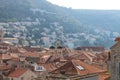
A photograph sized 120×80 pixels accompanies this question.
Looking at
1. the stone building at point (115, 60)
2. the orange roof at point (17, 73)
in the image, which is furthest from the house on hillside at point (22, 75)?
the stone building at point (115, 60)

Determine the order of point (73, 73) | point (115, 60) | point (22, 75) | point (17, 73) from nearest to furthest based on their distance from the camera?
point (115, 60), point (73, 73), point (22, 75), point (17, 73)

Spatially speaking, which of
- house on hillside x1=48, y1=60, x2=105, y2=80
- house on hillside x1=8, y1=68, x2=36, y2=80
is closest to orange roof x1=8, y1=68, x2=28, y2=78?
house on hillside x1=8, y1=68, x2=36, y2=80

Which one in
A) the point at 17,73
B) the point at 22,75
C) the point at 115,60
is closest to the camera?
the point at 115,60

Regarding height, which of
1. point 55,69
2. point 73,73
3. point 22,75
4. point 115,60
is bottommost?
point 22,75

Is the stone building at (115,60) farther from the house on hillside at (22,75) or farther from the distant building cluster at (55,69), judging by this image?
the house on hillside at (22,75)

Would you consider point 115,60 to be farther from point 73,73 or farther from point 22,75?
point 22,75

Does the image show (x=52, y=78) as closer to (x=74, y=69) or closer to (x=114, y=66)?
(x=74, y=69)

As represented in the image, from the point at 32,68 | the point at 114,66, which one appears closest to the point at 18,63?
the point at 32,68

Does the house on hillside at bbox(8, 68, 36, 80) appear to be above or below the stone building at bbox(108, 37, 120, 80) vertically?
below

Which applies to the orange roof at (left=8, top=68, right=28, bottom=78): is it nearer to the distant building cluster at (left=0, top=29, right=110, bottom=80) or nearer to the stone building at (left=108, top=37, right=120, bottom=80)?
the distant building cluster at (left=0, top=29, right=110, bottom=80)

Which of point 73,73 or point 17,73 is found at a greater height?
point 73,73

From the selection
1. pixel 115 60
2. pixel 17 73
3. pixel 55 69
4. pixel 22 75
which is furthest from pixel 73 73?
pixel 17 73

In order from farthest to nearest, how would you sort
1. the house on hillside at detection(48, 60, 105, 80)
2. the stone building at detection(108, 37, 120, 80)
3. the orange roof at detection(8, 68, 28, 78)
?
the orange roof at detection(8, 68, 28, 78), the house on hillside at detection(48, 60, 105, 80), the stone building at detection(108, 37, 120, 80)

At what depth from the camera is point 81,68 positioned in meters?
40.8
